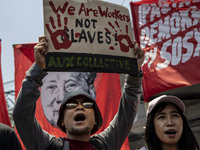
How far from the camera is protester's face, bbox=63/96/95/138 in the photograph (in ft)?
7.10

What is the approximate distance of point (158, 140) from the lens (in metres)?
2.29

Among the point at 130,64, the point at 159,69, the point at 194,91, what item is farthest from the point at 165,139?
the point at 194,91

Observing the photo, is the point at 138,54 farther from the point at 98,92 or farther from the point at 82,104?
the point at 98,92

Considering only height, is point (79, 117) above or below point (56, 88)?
above

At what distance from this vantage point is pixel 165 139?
2.21 metres

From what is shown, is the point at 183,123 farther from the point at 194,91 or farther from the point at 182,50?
the point at 194,91

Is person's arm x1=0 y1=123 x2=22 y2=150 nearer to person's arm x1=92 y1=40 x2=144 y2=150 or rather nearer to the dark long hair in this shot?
person's arm x1=92 y1=40 x2=144 y2=150

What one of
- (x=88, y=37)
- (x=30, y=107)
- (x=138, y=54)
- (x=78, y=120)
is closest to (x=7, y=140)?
(x=30, y=107)

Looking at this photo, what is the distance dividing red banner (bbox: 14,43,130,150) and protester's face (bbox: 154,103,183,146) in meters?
2.73

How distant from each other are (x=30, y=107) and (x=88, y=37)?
2.42ft

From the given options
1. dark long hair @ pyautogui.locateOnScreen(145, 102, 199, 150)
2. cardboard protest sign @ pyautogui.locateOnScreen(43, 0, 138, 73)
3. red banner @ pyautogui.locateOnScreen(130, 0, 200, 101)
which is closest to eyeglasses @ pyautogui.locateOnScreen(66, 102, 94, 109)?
cardboard protest sign @ pyautogui.locateOnScreen(43, 0, 138, 73)

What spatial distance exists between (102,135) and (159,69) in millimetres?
2537

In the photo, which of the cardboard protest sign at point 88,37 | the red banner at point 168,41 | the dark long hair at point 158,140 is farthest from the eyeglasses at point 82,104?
the red banner at point 168,41

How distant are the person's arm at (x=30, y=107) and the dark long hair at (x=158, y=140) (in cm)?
85
